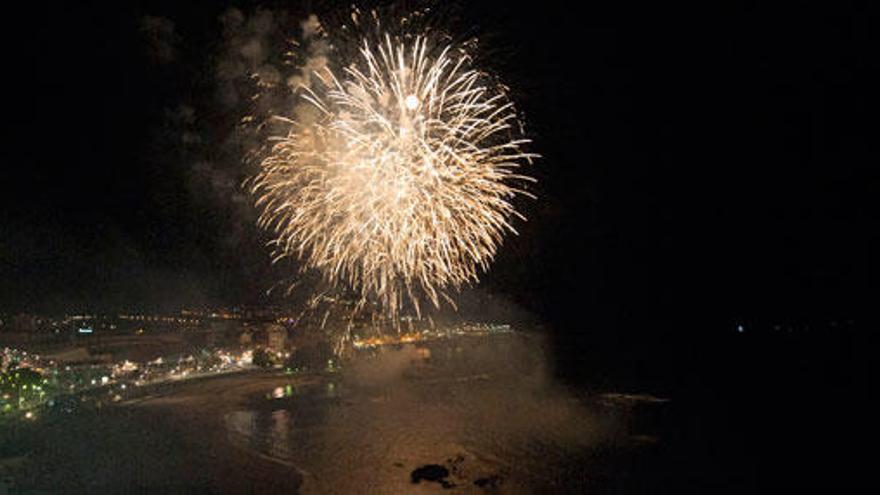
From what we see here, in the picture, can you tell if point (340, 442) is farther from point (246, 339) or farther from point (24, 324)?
point (246, 339)

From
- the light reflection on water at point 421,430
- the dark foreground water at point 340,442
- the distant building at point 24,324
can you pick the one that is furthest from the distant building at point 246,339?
the distant building at point 24,324

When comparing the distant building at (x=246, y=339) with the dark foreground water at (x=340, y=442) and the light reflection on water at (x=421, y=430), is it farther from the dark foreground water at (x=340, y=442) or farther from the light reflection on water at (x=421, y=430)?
the dark foreground water at (x=340, y=442)

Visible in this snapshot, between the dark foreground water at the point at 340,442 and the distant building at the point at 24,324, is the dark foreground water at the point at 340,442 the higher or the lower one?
the lower one

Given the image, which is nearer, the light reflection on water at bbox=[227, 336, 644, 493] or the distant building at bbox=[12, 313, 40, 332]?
the light reflection on water at bbox=[227, 336, 644, 493]

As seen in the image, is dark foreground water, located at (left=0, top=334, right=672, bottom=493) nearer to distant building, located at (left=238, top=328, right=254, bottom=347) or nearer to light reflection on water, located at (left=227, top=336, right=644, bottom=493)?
light reflection on water, located at (left=227, top=336, right=644, bottom=493)

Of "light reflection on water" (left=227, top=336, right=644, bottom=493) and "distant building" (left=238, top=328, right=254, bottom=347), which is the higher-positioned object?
"distant building" (left=238, top=328, right=254, bottom=347)

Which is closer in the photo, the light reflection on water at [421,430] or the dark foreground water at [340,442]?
the dark foreground water at [340,442]

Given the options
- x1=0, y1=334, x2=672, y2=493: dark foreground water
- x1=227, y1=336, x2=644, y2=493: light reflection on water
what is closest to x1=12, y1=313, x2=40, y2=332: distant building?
x1=0, y1=334, x2=672, y2=493: dark foreground water

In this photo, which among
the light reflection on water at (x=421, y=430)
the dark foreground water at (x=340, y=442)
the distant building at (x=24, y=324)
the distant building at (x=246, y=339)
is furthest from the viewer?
the distant building at (x=246, y=339)

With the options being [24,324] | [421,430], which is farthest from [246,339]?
[421,430]

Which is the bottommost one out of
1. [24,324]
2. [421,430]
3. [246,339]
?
[421,430]
